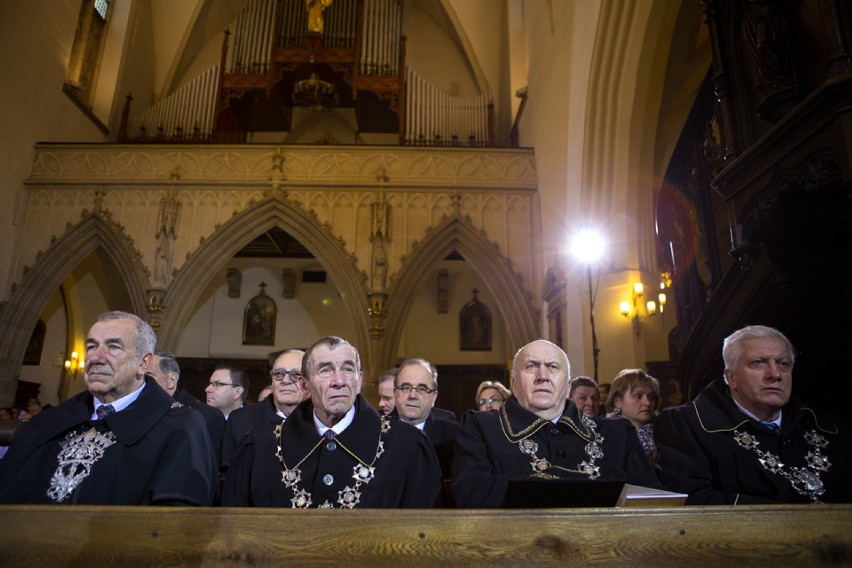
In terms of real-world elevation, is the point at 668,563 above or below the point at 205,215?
below

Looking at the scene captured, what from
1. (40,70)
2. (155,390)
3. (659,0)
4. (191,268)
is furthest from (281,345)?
(155,390)

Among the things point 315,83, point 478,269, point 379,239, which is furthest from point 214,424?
point 315,83

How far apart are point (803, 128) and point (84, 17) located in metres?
14.0

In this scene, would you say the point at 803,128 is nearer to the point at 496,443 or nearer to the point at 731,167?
the point at 731,167

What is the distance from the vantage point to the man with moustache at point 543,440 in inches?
82.0

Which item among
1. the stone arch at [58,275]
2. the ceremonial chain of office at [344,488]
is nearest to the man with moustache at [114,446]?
the ceremonial chain of office at [344,488]

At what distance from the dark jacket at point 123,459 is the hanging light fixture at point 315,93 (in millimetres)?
10592

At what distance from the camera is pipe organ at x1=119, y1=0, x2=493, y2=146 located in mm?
11727

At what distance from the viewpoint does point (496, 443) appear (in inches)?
84.4

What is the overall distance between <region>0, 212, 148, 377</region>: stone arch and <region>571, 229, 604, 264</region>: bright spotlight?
7147mm

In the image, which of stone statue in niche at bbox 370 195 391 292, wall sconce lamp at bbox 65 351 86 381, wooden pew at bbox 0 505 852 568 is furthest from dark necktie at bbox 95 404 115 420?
wall sconce lamp at bbox 65 351 86 381

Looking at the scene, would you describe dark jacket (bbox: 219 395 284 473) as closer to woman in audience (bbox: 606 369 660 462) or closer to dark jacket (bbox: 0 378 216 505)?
dark jacket (bbox: 0 378 216 505)

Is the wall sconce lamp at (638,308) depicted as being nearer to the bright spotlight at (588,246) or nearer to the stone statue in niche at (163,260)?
the bright spotlight at (588,246)

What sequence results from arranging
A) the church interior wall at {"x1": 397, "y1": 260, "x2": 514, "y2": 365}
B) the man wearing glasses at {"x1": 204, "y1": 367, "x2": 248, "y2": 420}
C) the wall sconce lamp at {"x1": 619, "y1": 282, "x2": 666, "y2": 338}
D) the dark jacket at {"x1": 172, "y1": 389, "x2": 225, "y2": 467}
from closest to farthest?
the dark jacket at {"x1": 172, "y1": 389, "x2": 225, "y2": 467}
the man wearing glasses at {"x1": 204, "y1": 367, "x2": 248, "y2": 420}
the wall sconce lamp at {"x1": 619, "y1": 282, "x2": 666, "y2": 338}
the church interior wall at {"x1": 397, "y1": 260, "x2": 514, "y2": 365}
